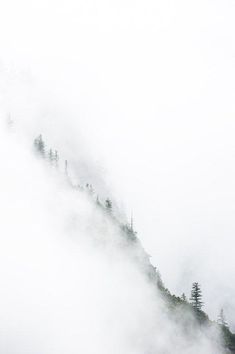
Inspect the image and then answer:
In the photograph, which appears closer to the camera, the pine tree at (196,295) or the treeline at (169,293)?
the pine tree at (196,295)

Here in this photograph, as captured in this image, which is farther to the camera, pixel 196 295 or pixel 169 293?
pixel 169 293

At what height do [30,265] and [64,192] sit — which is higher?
[64,192]

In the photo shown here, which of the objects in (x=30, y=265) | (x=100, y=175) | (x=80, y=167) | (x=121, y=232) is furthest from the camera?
(x=100, y=175)

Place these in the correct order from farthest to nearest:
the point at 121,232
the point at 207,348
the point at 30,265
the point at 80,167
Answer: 1. the point at 80,167
2. the point at 121,232
3. the point at 207,348
4. the point at 30,265

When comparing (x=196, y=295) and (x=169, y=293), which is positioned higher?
(x=196, y=295)

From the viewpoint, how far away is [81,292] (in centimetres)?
11719

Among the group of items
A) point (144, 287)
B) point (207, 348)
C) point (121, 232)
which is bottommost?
point (207, 348)

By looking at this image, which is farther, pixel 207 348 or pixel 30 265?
pixel 207 348

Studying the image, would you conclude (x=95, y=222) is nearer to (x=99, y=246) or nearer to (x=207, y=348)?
(x=99, y=246)

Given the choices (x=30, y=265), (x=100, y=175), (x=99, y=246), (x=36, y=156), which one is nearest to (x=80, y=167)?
(x=100, y=175)

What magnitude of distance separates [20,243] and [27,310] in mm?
17555

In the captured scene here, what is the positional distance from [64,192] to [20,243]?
20.0 meters

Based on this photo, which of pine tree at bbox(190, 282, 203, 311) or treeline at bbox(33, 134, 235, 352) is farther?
treeline at bbox(33, 134, 235, 352)

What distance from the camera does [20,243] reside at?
115m
